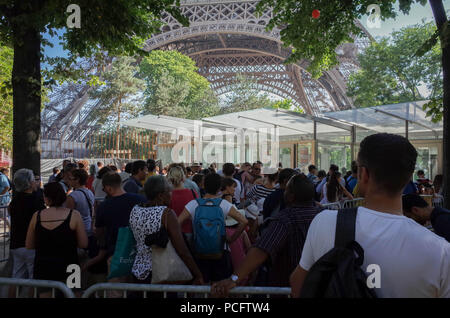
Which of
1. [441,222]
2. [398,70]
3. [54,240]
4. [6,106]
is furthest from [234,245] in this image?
[398,70]

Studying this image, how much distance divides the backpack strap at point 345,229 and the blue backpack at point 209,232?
7.69 feet

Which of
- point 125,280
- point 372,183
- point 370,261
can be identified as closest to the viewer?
point 370,261

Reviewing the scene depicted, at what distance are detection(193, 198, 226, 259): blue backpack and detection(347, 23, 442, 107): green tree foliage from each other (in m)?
27.4

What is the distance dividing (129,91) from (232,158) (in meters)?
25.5

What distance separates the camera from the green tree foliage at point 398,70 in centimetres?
2759

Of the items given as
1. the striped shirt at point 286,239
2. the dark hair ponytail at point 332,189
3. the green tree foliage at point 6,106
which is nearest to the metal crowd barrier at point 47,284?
the striped shirt at point 286,239

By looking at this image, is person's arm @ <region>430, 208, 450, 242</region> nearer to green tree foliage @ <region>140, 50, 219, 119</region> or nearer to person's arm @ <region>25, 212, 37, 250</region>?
person's arm @ <region>25, 212, 37, 250</region>

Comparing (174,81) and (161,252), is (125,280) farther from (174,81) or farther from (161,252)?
(174,81)

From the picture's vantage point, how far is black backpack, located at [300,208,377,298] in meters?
1.28

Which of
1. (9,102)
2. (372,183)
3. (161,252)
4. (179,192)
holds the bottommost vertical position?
(161,252)

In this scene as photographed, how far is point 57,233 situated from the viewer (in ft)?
11.6

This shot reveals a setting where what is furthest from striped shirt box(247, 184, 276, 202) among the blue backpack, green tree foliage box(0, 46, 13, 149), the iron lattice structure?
the iron lattice structure

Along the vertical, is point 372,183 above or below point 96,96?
below
